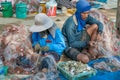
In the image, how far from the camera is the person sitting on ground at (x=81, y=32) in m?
5.23

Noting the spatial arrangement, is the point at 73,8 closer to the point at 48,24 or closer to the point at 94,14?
the point at 94,14

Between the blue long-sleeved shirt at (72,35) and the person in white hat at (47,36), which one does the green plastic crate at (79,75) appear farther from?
the blue long-sleeved shirt at (72,35)

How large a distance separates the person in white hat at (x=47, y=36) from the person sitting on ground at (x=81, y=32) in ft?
0.87

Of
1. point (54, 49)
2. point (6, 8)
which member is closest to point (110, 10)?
point (6, 8)

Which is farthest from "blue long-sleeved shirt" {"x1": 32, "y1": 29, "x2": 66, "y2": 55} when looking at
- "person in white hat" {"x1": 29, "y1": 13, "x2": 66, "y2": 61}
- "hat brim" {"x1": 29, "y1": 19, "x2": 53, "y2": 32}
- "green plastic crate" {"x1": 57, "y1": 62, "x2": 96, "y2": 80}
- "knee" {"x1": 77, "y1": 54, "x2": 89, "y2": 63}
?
"green plastic crate" {"x1": 57, "y1": 62, "x2": 96, "y2": 80}

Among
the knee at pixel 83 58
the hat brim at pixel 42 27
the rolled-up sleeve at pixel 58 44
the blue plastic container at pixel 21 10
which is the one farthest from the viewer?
the blue plastic container at pixel 21 10

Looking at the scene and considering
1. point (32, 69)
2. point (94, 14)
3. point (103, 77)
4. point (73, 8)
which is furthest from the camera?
point (73, 8)

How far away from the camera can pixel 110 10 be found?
A: 10062mm

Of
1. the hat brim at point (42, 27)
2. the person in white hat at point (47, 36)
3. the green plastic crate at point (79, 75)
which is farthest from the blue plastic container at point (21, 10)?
the green plastic crate at point (79, 75)

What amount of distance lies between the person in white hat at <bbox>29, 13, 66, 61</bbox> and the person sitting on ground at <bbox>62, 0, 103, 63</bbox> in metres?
0.27

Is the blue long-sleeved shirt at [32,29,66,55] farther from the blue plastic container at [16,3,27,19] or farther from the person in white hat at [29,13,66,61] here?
the blue plastic container at [16,3,27,19]

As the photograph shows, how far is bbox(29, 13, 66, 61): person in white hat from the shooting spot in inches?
193

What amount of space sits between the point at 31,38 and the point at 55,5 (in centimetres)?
377

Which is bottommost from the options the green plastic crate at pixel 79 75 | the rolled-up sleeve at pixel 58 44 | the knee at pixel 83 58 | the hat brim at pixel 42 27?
the green plastic crate at pixel 79 75
